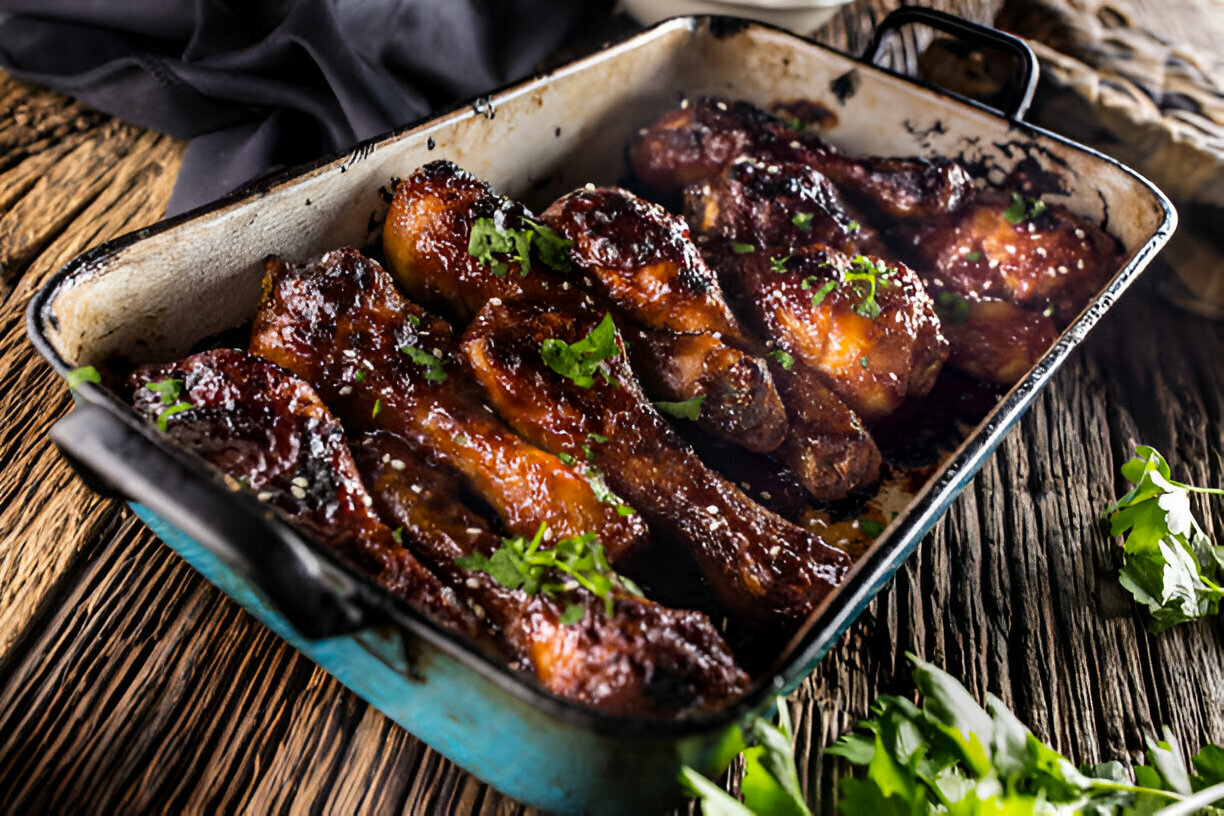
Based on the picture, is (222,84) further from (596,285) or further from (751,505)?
(751,505)

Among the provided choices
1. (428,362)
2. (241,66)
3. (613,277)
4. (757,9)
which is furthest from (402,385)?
(757,9)

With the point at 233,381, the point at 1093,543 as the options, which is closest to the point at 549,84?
the point at 233,381

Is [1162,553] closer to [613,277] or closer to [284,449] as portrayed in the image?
[613,277]

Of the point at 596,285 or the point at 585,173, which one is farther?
the point at 585,173

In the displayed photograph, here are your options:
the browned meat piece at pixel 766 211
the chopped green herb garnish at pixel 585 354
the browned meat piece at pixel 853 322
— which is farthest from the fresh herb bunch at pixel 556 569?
the browned meat piece at pixel 766 211

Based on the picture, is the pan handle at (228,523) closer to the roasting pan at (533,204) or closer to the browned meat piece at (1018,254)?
the roasting pan at (533,204)

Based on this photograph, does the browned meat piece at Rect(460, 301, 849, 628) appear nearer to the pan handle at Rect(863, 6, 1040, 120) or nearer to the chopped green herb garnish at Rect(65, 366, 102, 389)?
the chopped green herb garnish at Rect(65, 366, 102, 389)

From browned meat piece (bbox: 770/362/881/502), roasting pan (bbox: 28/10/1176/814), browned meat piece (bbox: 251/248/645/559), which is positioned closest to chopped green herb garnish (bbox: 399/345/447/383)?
browned meat piece (bbox: 251/248/645/559)
